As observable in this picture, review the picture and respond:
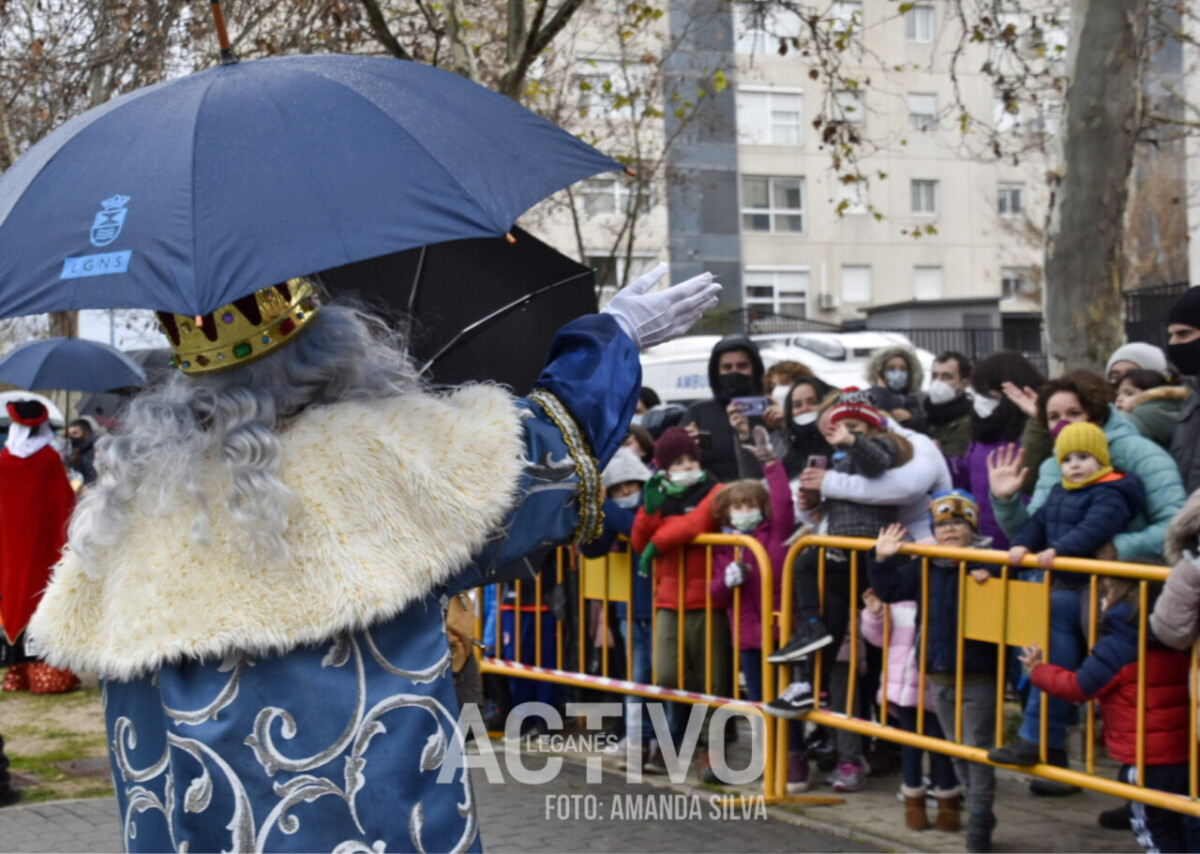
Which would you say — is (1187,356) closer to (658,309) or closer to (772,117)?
(658,309)

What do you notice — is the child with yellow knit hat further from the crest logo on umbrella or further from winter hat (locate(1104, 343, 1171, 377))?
the crest logo on umbrella

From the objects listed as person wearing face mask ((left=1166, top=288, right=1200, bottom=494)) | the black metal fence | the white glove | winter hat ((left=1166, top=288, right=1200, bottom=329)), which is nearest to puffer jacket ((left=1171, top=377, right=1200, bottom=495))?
person wearing face mask ((left=1166, top=288, right=1200, bottom=494))

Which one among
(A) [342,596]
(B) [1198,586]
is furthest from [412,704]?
(B) [1198,586]

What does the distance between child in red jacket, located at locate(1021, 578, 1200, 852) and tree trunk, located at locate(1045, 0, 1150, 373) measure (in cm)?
512

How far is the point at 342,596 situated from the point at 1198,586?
320cm

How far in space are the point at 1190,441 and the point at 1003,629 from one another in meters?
1.31

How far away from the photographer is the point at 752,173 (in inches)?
1528

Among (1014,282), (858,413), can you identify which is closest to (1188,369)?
(858,413)

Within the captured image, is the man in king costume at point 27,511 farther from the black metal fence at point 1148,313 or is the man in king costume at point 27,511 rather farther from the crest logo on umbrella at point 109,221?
the black metal fence at point 1148,313

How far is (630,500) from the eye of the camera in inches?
291

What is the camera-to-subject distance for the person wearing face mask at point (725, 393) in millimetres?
7852

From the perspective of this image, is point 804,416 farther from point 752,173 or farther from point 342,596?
point 752,173

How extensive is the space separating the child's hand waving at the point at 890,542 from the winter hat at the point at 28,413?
585 centimetres

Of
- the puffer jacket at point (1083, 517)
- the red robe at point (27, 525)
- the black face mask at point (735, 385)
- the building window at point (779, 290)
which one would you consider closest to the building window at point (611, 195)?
the building window at point (779, 290)
